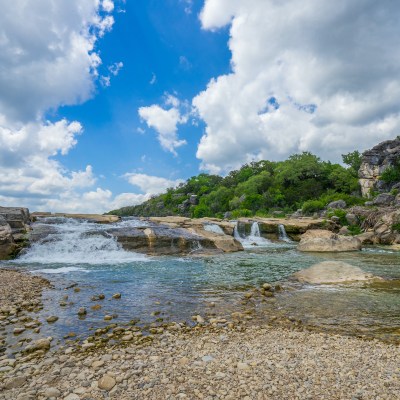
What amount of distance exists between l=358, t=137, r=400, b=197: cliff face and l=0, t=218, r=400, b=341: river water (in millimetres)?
44262

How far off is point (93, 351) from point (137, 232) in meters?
17.1

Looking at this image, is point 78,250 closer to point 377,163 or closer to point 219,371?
point 219,371

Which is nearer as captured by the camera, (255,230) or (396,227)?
(396,227)

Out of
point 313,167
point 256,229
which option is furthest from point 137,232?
point 313,167

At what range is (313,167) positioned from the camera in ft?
224

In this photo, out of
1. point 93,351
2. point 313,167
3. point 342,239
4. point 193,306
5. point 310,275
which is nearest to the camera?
point 93,351

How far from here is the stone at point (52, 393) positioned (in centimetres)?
400

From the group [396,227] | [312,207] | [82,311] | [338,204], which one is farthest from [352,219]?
[82,311]

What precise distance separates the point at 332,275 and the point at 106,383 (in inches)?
399

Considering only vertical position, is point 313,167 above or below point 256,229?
above

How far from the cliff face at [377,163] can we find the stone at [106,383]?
6163cm

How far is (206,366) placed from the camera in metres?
4.75

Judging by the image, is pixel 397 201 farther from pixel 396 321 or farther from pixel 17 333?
pixel 17 333

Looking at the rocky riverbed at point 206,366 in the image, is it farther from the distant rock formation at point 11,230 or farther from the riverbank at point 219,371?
the distant rock formation at point 11,230
